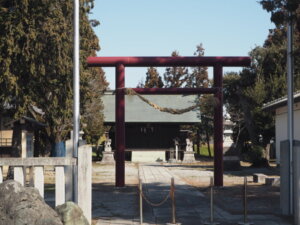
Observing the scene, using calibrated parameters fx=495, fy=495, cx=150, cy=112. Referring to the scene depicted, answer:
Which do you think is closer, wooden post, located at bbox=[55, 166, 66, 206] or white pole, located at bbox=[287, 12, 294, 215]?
wooden post, located at bbox=[55, 166, 66, 206]

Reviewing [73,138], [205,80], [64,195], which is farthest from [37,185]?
[205,80]

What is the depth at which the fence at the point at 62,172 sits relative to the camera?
939 cm

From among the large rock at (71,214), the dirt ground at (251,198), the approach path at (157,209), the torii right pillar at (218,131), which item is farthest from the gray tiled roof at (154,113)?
the large rock at (71,214)

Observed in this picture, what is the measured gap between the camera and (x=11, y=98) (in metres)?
19.6

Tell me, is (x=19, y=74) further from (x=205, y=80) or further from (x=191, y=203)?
(x=205, y=80)

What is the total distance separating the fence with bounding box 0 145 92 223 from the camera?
9391mm

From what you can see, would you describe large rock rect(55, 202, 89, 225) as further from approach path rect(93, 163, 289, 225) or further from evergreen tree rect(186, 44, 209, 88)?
evergreen tree rect(186, 44, 209, 88)

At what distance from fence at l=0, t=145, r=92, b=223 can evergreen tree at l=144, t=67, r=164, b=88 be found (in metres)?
51.4

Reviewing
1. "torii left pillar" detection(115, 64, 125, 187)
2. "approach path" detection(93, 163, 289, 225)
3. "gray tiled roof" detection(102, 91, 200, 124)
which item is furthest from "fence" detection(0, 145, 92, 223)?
"gray tiled roof" detection(102, 91, 200, 124)

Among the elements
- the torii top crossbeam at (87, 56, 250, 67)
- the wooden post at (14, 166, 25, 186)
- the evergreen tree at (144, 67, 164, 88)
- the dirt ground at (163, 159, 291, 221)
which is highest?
the evergreen tree at (144, 67, 164, 88)

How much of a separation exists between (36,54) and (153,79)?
43.2 m

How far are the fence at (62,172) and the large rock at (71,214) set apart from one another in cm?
50

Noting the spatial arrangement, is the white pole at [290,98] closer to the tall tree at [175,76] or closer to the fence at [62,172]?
the fence at [62,172]

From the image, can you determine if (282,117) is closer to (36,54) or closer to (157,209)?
(36,54)
